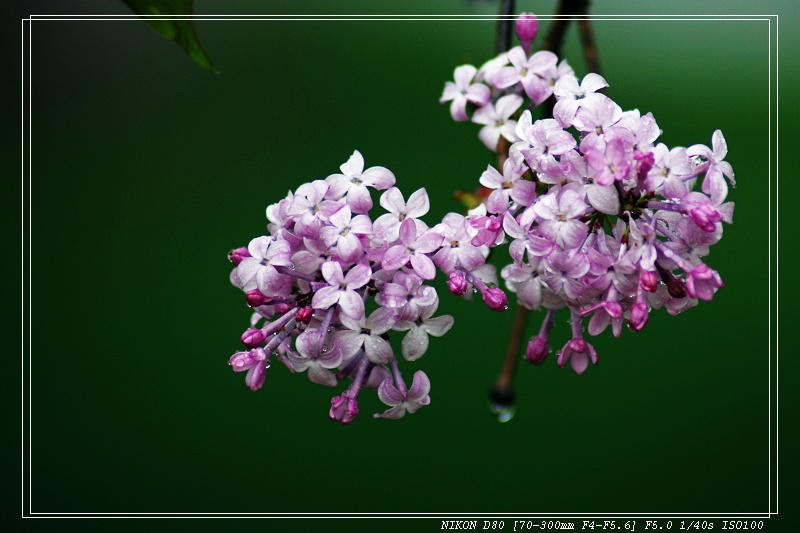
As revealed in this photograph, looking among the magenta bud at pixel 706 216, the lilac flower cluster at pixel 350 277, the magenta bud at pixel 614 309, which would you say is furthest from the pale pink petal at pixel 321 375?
the magenta bud at pixel 706 216

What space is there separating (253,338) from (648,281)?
46 centimetres

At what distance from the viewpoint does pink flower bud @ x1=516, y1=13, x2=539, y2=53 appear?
1.16 m

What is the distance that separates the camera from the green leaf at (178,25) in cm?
104

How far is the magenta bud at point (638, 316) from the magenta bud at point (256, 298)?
423mm

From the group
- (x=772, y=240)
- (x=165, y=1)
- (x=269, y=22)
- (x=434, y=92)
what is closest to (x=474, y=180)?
(x=434, y=92)

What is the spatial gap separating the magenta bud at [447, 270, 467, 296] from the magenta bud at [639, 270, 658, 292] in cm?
19

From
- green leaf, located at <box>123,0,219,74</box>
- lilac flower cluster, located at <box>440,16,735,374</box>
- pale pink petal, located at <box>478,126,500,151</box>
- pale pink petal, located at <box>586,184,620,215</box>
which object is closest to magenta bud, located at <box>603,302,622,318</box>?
lilac flower cluster, located at <box>440,16,735,374</box>

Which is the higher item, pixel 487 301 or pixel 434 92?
pixel 434 92

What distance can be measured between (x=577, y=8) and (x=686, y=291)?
2.22ft

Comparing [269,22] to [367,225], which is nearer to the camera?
[367,225]

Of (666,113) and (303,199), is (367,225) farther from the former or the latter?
(666,113)

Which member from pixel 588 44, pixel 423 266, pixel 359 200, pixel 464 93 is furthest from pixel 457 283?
pixel 588 44

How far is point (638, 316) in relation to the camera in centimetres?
89

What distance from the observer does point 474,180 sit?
13.7 feet
